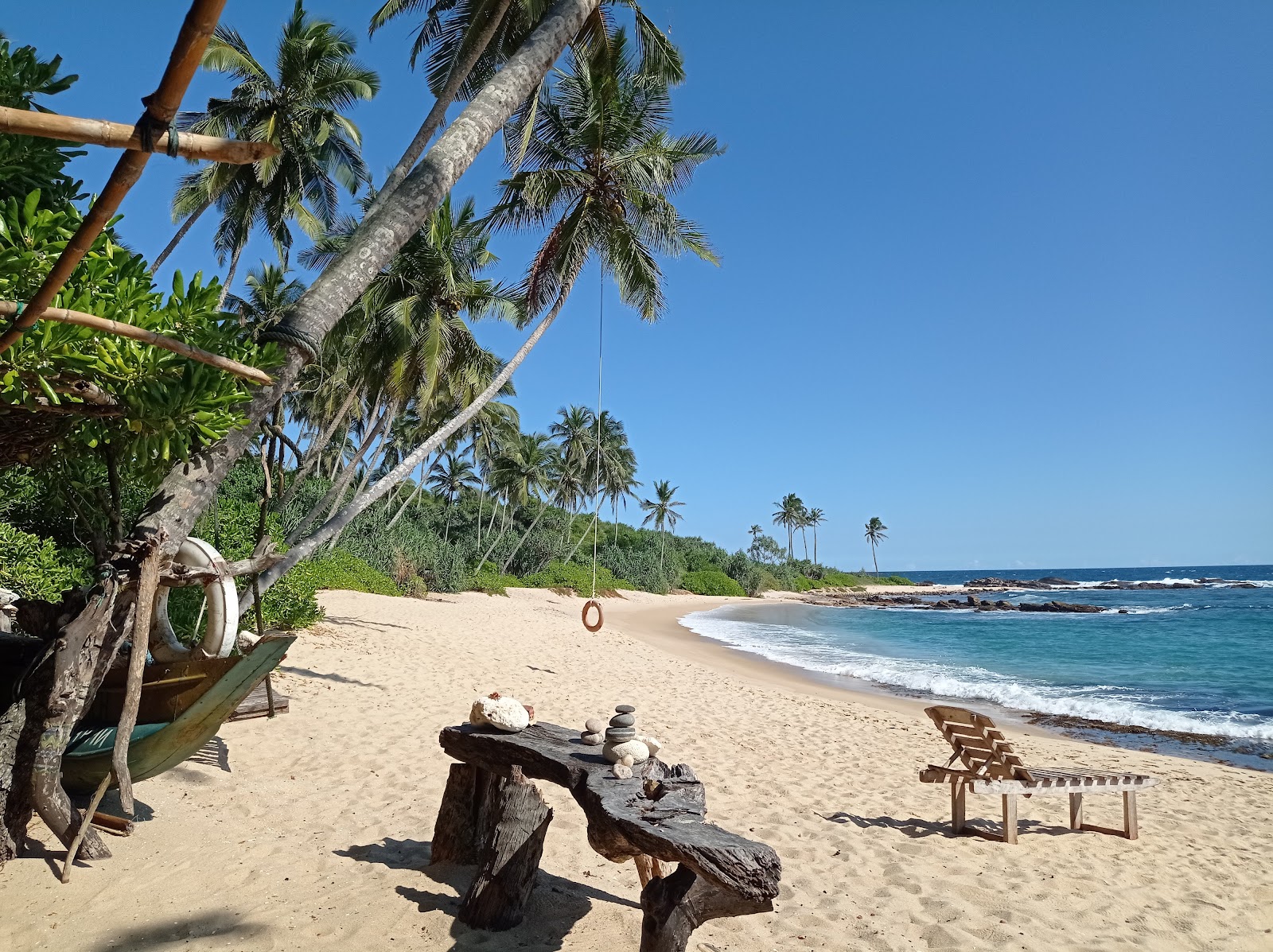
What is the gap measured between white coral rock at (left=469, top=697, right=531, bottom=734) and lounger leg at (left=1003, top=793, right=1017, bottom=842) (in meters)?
3.52

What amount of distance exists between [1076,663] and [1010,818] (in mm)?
15900

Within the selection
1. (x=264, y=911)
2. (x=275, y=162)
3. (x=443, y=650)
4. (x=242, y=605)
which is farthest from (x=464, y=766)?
(x=275, y=162)

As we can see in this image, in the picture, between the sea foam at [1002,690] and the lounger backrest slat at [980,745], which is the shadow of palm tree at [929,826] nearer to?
the lounger backrest slat at [980,745]

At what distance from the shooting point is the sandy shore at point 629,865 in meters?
3.30

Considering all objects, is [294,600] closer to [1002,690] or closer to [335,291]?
[335,291]

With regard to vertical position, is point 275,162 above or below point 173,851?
above

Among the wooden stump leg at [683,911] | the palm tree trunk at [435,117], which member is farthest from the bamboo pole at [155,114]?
the palm tree trunk at [435,117]

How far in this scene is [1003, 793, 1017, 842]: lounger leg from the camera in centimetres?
507

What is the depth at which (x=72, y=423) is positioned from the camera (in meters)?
3.60

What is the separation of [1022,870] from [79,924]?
510 centimetres

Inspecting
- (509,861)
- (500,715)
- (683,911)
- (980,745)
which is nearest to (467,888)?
(509,861)

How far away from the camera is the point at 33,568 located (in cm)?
779

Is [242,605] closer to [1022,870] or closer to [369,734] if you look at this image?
[369,734]

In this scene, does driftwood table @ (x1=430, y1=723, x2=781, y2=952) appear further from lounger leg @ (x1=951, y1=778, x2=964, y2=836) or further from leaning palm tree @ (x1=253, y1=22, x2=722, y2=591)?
leaning palm tree @ (x1=253, y1=22, x2=722, y2=591)
